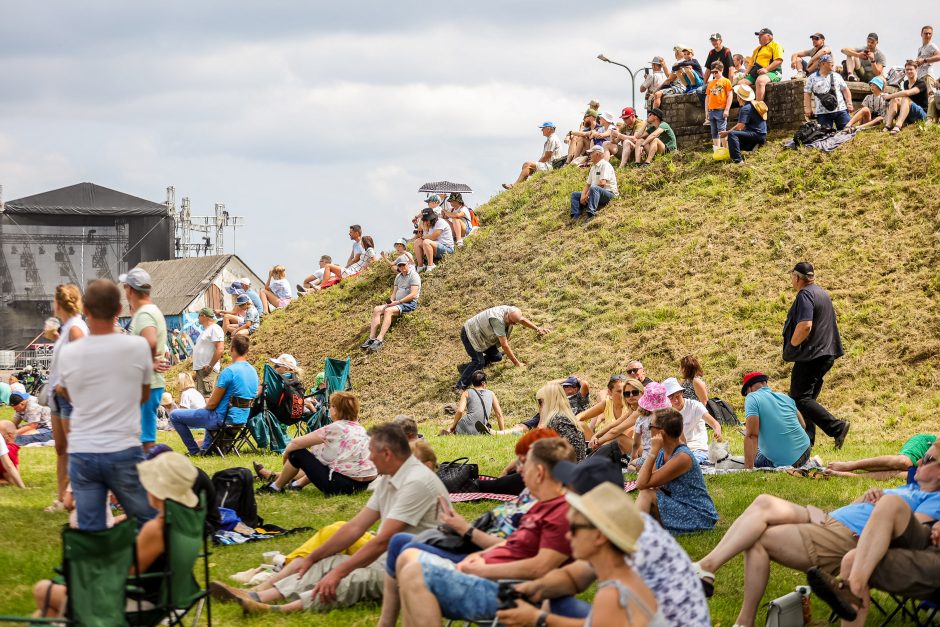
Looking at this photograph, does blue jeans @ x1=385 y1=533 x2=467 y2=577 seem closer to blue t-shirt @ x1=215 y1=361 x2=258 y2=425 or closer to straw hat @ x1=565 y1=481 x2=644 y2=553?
straw hat @ x1=565 y1=481 x2=644 y2=553

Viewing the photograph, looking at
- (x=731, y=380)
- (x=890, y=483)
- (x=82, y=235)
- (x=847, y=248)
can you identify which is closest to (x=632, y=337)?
(x=731, y=380)

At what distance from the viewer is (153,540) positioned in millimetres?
5559

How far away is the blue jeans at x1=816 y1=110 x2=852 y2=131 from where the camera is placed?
Answer: 22062 mm

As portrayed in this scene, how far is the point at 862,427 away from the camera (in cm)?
1432

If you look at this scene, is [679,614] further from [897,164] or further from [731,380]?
[897,164]

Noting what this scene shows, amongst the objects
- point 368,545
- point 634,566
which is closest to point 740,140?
point 368,545

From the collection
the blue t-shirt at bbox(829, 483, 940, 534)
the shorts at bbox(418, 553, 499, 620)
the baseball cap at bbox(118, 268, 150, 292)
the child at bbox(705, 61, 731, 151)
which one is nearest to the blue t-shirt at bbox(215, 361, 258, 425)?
the baseball cap at bbox(118, 268, 150, 292)

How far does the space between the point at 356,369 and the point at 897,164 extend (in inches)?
435

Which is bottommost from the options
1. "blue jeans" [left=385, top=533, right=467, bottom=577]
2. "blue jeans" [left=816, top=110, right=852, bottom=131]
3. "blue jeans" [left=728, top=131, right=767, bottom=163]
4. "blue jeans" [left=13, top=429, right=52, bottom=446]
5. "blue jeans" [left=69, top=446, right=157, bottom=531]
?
"blue jeans" [left=13, top=429, right=52, bottom=446]

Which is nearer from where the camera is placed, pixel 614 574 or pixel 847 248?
pixel 614 574

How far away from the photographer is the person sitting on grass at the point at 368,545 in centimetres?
667

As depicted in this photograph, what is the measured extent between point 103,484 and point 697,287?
14.7 metres

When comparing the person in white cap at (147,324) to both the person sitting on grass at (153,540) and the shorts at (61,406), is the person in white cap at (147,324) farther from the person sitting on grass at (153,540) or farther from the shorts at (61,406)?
the person sitting on grass at (153,540)

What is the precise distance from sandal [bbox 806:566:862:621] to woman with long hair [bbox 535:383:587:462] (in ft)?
15.1
